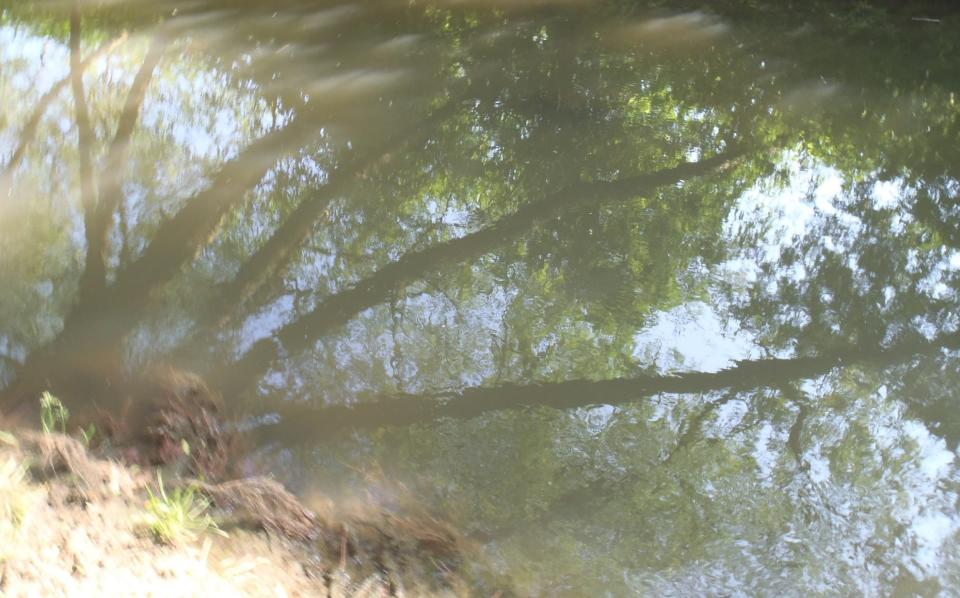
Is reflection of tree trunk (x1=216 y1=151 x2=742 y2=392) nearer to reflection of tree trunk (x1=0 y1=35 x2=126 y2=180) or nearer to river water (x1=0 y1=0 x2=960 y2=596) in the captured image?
river water (x1=0 y1=0 x2=960 y2=596)

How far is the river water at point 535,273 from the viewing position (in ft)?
8.02

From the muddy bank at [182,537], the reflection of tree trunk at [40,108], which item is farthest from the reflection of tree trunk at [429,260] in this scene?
the reflection of tree trunk at [40,108]

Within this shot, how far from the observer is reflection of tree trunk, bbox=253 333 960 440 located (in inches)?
106

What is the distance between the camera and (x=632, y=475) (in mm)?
2539

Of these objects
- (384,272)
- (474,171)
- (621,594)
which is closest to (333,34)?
(474,171)

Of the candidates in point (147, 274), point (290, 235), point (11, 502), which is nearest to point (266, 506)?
point (11, 502)

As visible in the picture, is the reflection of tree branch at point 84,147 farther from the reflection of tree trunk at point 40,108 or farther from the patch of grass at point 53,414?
the patch of grass at point 53,414

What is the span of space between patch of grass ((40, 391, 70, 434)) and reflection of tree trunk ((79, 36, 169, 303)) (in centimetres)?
65

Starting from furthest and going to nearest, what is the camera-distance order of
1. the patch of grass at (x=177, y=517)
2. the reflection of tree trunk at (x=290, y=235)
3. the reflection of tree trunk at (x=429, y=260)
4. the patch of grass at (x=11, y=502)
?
the reflection of tree trunk at (x=290, y=235), the reflection of tree trunk at (x=429, y=260), the patch of grass at (x=177, y=517), the patch of grass at (x=11, y=502)

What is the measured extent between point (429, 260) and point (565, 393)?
3.23 feet

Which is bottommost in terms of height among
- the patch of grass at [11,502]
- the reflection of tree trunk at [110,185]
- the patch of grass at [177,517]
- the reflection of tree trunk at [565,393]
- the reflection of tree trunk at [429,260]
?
the reflection of tree trunk at [565,393]

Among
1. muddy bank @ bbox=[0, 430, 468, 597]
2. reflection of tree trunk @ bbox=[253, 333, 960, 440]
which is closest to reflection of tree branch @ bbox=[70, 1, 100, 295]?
muddy bank @ bbox=[0, 430, 468, 597]

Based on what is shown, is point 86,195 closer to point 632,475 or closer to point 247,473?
point 247,473

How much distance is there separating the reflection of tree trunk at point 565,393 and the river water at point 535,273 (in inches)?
0.5
